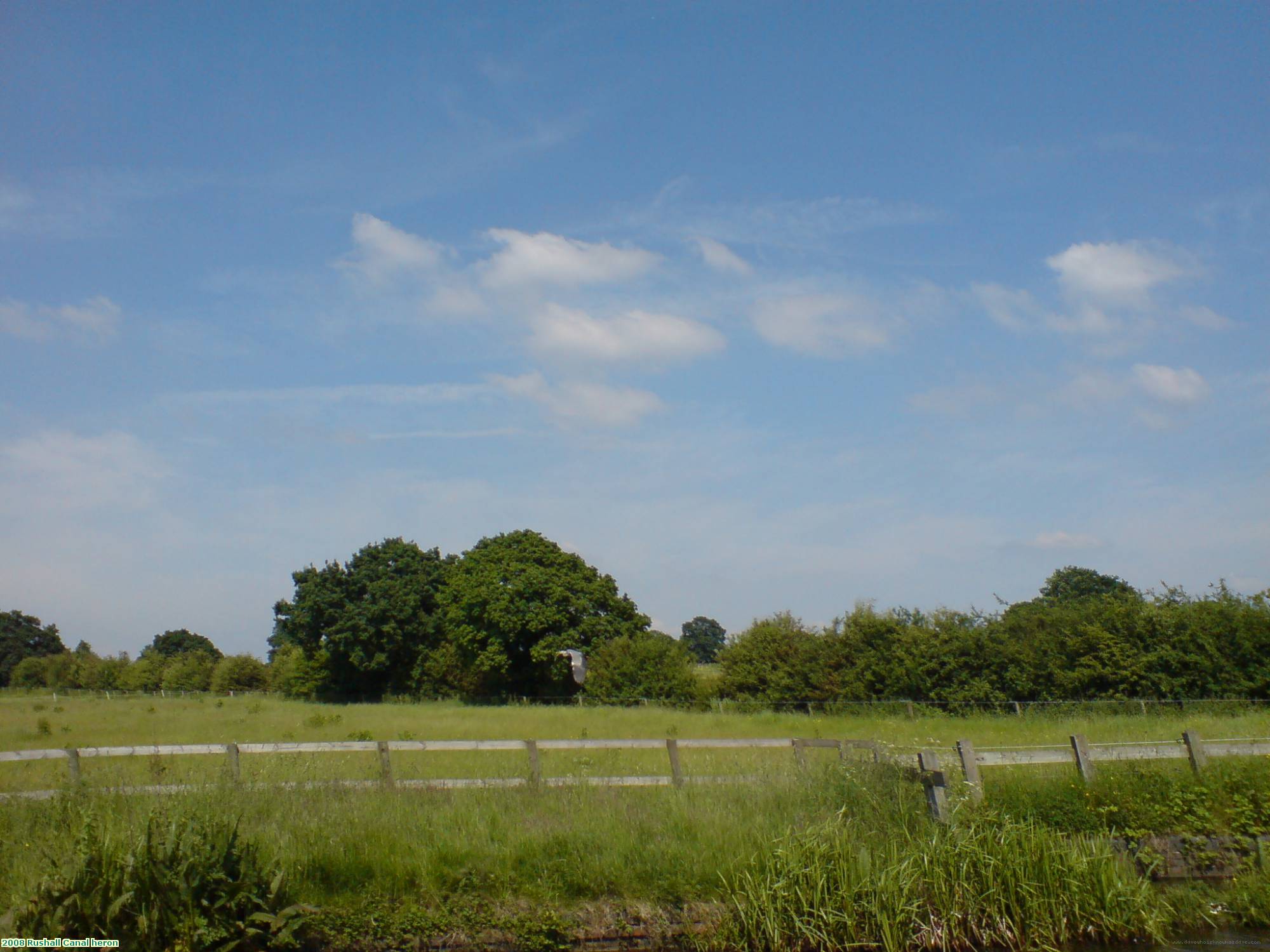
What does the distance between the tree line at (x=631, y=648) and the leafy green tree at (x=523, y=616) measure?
0.10 m

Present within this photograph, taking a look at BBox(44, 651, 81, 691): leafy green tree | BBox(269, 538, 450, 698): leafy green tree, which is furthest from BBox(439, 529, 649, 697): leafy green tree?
BBox(44, 651, 81, 691): leafy green tree

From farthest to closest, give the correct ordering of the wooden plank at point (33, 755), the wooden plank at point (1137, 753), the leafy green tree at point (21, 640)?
the leafy green tree at point (21, 640) → the wooden plank at point (33, 755) → the wooden plank at point (1137, 753)

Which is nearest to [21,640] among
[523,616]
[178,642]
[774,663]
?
[178,642]

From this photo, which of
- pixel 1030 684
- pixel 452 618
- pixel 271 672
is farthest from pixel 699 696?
pixel 271 672

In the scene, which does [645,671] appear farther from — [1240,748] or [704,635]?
[704,635]

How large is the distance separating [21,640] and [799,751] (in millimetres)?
122500

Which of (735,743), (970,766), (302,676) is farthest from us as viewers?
(302,676)

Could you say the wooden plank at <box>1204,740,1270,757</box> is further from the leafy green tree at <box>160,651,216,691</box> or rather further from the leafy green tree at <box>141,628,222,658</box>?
the leafy green tree at <box>141,628,222,658</box>

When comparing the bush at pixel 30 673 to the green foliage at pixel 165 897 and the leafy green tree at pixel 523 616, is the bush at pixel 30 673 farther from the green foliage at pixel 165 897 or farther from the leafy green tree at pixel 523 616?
the green foliage at pixel 165 897

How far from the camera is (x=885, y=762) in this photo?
1044 centimetres

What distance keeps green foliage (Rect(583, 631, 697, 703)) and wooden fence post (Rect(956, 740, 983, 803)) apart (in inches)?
1115

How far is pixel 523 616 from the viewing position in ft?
158

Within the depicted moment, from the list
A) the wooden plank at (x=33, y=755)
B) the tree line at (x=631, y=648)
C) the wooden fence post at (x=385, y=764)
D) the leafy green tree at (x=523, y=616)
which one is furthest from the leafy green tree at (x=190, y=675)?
the wooden fence post at (x=385, y=764)

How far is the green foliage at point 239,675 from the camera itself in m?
70.6
